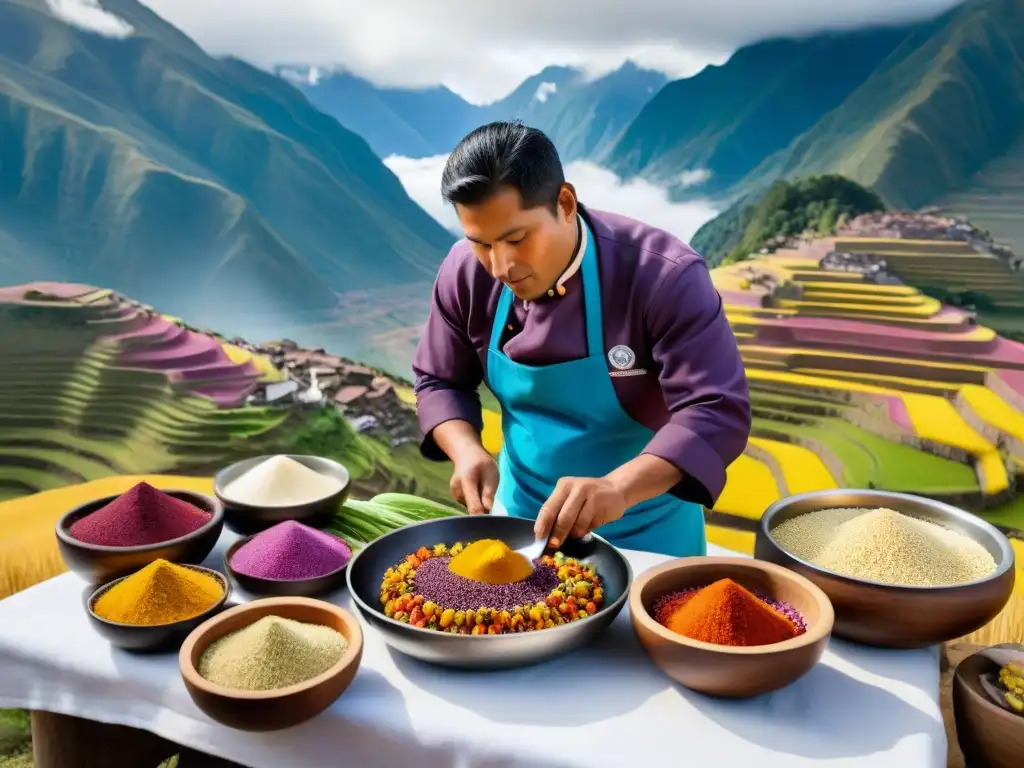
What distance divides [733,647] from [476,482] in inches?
26.7

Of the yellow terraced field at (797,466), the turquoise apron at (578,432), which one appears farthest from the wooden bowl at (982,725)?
the yellow terraced field at (797,466)

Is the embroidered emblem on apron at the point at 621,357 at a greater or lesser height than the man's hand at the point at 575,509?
greater

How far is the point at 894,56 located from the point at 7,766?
4.99 m

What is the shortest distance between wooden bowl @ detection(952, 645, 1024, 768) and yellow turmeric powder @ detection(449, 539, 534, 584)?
658 mm

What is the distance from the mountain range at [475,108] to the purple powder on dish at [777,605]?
12.1 feet

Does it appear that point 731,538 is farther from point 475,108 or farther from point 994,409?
point 475,108

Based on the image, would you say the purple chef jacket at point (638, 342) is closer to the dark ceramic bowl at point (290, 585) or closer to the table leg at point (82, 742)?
the dark ceramic bowl at point (290, 585)

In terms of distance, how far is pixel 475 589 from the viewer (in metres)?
1.27

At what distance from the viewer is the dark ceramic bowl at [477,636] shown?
115 cm

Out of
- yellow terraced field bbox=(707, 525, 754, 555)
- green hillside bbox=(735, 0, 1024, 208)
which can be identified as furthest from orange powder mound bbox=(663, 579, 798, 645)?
A: green hillside bbox=(735, 0, 1024, 208)

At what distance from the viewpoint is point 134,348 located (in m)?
4.19

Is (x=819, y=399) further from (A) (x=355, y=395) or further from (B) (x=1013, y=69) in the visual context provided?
(A) (x=355, y=395)

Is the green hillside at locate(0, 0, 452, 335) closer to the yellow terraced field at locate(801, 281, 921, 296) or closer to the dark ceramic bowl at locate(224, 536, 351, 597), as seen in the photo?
the yellow terraced field at locate(801, 281, 921, 296)

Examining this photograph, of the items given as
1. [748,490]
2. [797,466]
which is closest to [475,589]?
[748,490]
